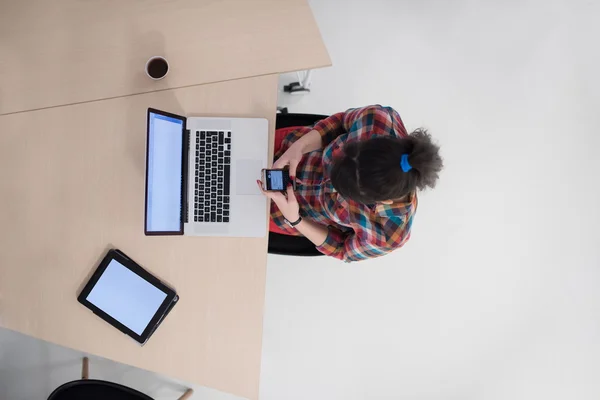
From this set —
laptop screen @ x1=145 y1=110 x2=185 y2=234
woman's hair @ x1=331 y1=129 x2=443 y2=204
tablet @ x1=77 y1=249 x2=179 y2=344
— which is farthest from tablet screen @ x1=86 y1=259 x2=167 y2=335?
woman's hair @ x1=331 y1=129 x2=443 y2=204

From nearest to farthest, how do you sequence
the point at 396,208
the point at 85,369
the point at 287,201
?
the point at 396,208 < the point at 287,201 < the point at 85,369

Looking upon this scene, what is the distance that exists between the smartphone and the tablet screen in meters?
0.43

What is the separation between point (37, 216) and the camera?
119 cm

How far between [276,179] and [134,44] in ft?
1.88

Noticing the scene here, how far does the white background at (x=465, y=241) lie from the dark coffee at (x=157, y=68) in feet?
2.57

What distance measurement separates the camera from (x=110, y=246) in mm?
1196

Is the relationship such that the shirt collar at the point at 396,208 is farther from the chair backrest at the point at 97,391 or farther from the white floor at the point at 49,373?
the white floor at the point at 49,373

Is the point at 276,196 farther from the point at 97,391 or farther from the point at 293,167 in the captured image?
the point at 97,391

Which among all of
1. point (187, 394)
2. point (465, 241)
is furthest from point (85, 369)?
point (465, 241)

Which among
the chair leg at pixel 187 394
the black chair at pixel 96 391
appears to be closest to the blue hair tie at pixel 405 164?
the black chair at pixel 96 391

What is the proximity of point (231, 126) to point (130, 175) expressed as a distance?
0.33m

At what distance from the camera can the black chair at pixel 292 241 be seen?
53.4 inches

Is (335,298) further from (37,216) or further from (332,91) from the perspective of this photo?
(37,216)

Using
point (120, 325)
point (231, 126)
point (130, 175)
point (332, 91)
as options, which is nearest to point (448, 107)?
point (332, 91)
